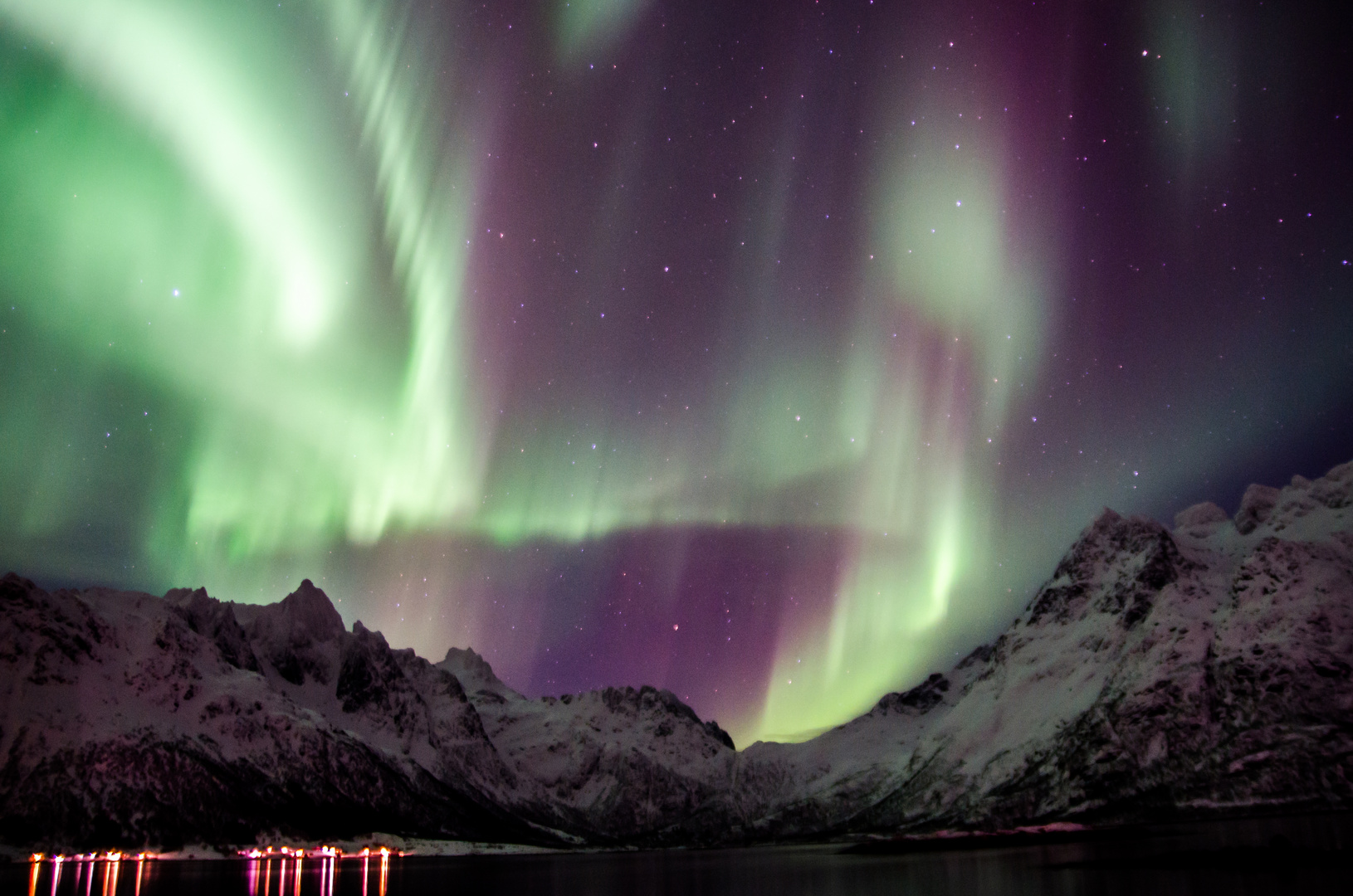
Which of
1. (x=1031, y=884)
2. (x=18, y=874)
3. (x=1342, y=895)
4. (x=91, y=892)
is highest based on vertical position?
(x=1342, y=895)

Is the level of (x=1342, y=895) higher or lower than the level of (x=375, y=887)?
higher

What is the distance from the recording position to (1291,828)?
5935 inches

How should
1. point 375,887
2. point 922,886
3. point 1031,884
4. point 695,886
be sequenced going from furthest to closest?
point 695,886
point 375,887
point 922,886
point 1031,884

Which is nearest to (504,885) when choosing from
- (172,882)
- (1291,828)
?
(172,882)

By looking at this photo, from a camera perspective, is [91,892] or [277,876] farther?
[277,876]

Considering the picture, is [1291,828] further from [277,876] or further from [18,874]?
[18,874]

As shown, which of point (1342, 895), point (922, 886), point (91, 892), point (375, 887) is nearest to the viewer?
point (1342, 895)

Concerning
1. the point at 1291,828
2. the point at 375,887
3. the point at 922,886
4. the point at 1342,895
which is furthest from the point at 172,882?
the point at 1291,828

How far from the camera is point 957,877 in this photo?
94.4 meters

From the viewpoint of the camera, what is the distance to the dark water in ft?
237

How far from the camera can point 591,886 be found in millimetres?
119875

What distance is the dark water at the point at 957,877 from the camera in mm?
72125

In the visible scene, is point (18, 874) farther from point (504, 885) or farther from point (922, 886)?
point (922, 886)

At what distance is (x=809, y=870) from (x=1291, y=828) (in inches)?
3495
